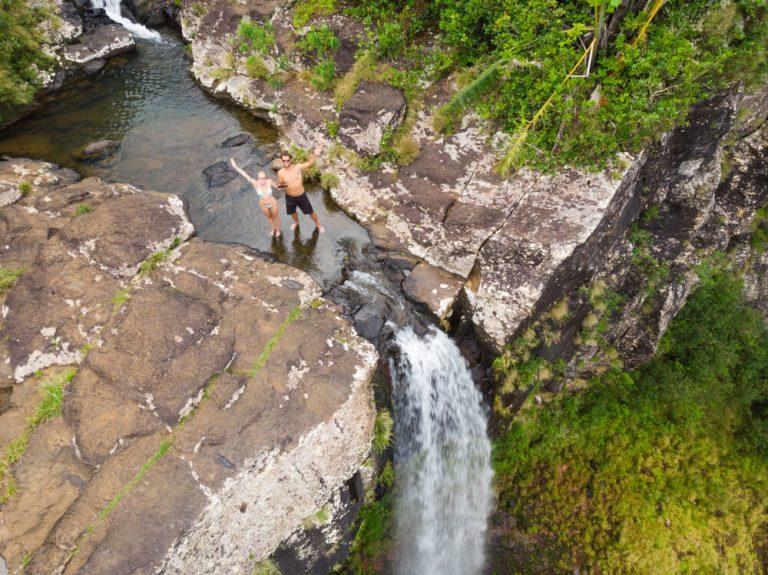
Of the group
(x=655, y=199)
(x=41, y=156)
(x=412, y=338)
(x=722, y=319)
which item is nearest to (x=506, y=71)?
(x=655, y=199)

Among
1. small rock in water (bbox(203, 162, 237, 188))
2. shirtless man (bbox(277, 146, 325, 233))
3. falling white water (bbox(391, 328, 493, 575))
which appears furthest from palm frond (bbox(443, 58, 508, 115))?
small rock in water (bbox(203, 162, 237, 188))

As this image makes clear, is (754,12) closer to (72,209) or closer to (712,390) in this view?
(712,390)

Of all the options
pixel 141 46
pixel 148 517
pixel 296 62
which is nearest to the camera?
pixel 148 517

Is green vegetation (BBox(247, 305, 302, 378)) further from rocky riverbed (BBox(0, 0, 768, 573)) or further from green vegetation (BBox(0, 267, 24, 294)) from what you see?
green vegetation (BBox(0, 267, 24, 294))

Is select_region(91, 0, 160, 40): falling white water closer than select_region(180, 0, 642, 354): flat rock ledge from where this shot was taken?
No

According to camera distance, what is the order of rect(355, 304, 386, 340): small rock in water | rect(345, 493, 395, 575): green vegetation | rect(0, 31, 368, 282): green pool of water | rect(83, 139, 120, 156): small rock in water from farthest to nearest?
rect(83, 139, 120, 156): small rock in water, rect(0, 31, 368, 282): green pool of water, rect(345, 493, 395, 575): green vegetation, rect(355, 304, 386, 340): small rock in water

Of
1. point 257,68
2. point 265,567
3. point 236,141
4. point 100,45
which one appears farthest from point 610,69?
point 100,45
